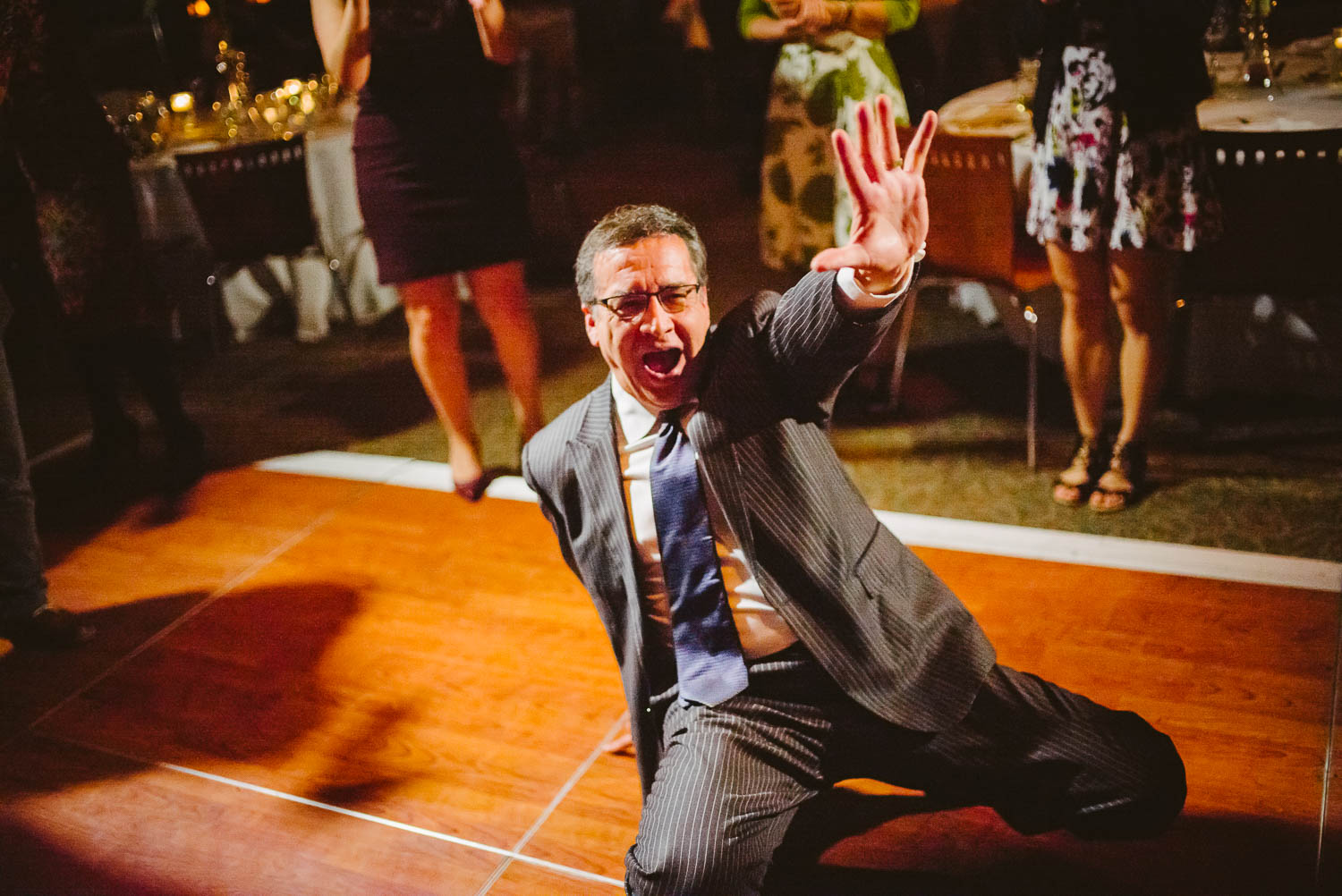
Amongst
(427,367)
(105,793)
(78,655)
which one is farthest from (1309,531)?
(78,655)

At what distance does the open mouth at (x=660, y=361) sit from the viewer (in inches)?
64.8

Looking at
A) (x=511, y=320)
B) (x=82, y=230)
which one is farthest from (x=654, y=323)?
(x=82, y=230)

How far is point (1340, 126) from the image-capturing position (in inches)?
103

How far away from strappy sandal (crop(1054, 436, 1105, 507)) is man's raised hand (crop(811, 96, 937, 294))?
1.67 meters

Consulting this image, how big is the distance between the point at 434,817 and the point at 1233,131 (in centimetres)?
225

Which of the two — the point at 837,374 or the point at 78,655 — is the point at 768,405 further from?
the point at 78,655

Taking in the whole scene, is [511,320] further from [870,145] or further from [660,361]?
[870,145]

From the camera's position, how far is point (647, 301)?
1.62m

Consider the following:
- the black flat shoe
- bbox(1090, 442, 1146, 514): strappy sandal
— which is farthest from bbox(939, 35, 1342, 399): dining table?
the black flat shoe

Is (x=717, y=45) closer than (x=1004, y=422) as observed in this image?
No

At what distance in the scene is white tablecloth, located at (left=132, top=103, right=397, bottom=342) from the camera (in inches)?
168

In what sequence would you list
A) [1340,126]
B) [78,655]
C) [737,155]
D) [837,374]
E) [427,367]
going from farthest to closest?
[737,155]
[427,367]
[78,655]
[1340,126]
[837,374]

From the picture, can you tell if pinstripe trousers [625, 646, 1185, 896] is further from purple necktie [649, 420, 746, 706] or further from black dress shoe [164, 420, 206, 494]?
black dress shoe [164, 420, 206, 494]

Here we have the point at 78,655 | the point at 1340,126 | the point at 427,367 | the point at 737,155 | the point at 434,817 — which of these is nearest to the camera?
the point at 434,817
